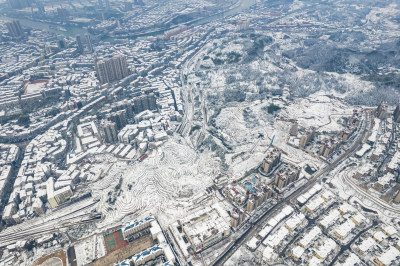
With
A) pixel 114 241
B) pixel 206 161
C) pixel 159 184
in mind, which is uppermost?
pixel 206 161

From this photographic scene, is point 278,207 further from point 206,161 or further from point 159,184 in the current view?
point 159,184

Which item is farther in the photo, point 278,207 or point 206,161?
point 206,161

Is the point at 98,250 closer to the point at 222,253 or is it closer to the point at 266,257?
the point at 222,253

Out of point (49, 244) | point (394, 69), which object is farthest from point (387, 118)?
point (49, 244)

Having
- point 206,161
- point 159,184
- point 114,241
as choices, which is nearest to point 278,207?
point 206,161

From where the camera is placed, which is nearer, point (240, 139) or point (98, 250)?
point (98, 250)

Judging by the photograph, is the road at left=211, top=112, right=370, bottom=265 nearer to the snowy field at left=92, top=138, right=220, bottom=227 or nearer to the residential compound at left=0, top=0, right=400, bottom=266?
the residential compound at left=0, top=0, right=400, bottom=266

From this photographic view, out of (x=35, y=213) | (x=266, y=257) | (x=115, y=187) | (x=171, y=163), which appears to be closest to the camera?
(x=266, y=257)

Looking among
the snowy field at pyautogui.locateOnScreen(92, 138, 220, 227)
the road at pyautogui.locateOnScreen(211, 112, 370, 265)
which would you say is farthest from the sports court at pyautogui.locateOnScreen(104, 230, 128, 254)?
the road at pyautogui.locateOnScreen(211, 112, 370, 265)
